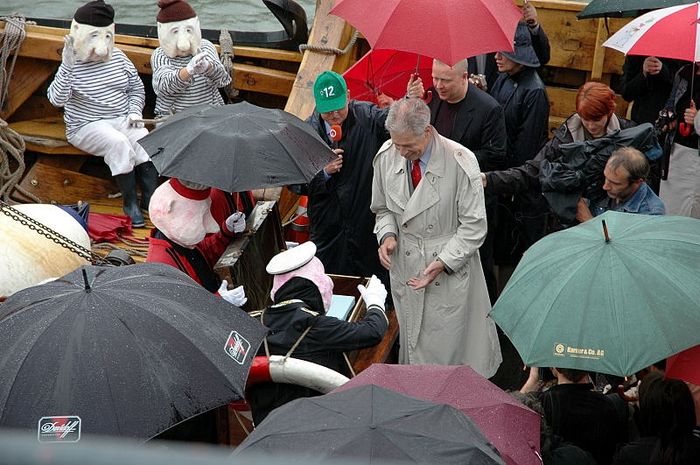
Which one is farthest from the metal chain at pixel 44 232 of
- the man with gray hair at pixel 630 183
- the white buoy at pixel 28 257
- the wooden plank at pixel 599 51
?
the wooden plank at pixel 599 51

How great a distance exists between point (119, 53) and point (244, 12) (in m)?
3.63

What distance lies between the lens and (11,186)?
253 inches

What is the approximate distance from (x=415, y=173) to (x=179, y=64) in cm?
272

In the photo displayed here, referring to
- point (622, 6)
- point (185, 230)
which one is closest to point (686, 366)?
point (185, 230)

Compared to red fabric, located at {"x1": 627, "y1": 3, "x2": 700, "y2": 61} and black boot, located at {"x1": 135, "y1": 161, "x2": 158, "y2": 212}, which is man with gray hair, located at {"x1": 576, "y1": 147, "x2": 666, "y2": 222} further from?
black boot, located at {"x1": 135, "y1": 161, "x2": 158, "y2": 212}

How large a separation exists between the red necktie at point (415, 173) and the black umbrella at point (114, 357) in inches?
59.2

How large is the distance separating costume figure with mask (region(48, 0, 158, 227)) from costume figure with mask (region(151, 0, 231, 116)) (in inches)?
9.3

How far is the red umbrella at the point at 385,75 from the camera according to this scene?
18.5 feet

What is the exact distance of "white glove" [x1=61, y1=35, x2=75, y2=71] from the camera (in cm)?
634

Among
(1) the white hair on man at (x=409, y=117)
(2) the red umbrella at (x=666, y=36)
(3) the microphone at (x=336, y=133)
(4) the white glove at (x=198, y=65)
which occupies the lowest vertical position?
(3) the microphone at (x=336, y=133)

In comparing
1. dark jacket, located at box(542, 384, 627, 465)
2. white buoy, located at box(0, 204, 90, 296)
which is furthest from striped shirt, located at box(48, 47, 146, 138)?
dark jacket, located at box(542, 384, 627, 465)

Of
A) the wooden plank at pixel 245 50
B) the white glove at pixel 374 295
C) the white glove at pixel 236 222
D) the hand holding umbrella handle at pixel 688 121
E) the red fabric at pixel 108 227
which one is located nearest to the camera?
the white glove at pixel 374 295

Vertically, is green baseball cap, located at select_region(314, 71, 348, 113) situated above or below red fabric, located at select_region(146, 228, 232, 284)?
above

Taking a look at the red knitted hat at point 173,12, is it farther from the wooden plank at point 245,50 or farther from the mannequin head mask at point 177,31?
the wooden plank at point 245,50
